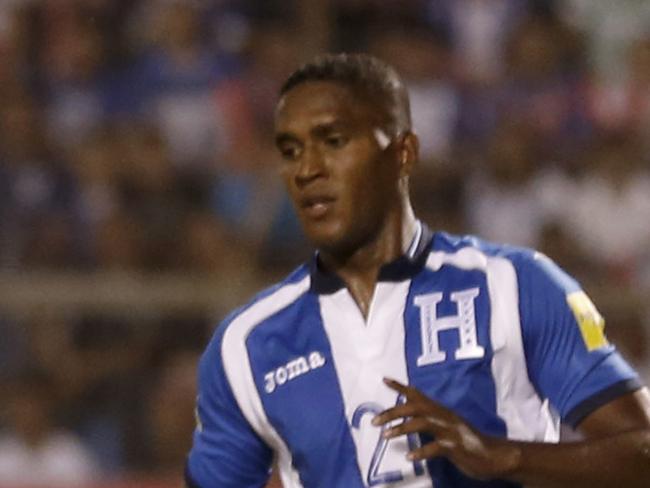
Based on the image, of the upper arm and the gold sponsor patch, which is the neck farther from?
the upper arm

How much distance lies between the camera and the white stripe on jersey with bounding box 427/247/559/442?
3.36 meters

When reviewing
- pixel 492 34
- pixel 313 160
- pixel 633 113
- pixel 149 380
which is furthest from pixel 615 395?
pixel 492 34

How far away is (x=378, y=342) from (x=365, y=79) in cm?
55

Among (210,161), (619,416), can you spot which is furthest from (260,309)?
(210,161)

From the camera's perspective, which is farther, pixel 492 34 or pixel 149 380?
pixel 492 34

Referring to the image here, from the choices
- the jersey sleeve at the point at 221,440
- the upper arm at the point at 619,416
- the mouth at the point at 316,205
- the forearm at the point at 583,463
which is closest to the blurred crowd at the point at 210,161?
the jersey sleeve at the point at 221,440

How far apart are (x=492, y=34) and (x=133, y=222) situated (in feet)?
6.86

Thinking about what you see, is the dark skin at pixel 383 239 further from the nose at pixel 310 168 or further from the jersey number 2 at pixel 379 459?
the jersey number 2 at pixel 379 459

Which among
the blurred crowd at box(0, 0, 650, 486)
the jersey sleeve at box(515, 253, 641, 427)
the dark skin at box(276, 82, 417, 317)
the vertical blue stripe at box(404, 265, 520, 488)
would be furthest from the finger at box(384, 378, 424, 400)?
the blurred crowd at box(0, 0, 650, 486)

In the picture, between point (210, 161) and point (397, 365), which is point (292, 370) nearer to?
point (397, 365)

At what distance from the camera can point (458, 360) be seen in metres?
3.37

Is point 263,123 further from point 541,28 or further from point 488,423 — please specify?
point 488,423

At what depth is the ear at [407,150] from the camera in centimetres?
354

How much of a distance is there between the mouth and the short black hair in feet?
0.73
